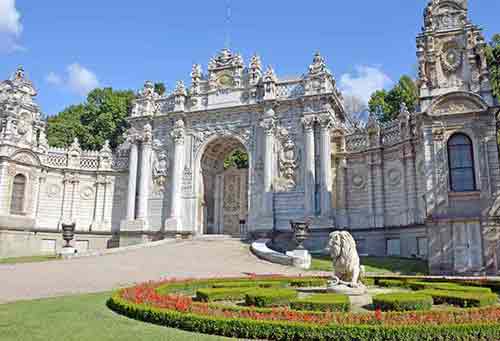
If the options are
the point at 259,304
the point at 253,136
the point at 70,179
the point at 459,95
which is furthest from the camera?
the point at 70,179

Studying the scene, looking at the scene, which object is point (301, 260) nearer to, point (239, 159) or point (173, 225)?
point (173, 225)

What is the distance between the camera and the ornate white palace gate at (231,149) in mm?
31422

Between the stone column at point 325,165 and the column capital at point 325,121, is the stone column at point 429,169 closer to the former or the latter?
the stone column at point 325,165

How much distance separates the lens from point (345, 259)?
11898mm

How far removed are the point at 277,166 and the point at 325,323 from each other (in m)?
25.1

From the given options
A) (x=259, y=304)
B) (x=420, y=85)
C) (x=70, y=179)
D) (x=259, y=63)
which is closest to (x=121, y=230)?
(x=70, y=179)

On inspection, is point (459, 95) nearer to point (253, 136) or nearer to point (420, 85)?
point (420, 85)

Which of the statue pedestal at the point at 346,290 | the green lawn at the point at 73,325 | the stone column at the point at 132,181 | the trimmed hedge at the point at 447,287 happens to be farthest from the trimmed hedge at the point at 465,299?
the stone column at the point at 132,181

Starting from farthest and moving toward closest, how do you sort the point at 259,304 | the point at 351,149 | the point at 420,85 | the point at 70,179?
the point at 70,179, the point at 351,149, the point at 420,85, the point at 259,304

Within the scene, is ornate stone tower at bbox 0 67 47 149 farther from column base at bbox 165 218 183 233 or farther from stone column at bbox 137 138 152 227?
column base at bbox 165 218 183 233

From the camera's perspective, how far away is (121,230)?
34.8m

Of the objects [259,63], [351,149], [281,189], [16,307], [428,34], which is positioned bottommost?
[16,307]

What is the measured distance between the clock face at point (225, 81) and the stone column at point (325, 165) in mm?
8417

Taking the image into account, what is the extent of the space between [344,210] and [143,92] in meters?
19.7
